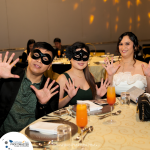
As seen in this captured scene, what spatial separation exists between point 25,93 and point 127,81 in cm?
148

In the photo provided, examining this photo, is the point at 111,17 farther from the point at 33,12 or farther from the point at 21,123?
the point at 21,123

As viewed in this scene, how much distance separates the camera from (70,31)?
8.15 metres

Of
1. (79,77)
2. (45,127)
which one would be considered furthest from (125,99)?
(45,127)

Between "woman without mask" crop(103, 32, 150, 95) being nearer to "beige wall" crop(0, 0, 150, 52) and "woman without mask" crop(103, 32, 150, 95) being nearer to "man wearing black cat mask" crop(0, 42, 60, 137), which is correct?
"man wearing black cat mask" crop(0, 42, 60, 137)

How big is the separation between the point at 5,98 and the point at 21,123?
31cm

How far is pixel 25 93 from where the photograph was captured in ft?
6.65

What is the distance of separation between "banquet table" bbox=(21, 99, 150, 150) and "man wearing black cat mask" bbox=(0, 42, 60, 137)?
1.68ft

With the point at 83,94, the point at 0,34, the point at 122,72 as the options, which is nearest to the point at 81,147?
the point at 83,94

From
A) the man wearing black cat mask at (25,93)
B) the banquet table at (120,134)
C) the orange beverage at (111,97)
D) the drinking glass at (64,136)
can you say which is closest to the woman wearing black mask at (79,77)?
the man wearing black cat mask at (25,93)

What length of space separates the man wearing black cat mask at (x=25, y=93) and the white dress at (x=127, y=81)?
1.10 m

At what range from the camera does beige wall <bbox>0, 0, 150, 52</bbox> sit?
22.2ft

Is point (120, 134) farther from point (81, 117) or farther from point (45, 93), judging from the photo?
point (45, 93)

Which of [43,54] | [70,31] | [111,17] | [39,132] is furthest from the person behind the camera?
[111,17]

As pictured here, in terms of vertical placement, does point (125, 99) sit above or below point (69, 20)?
below
